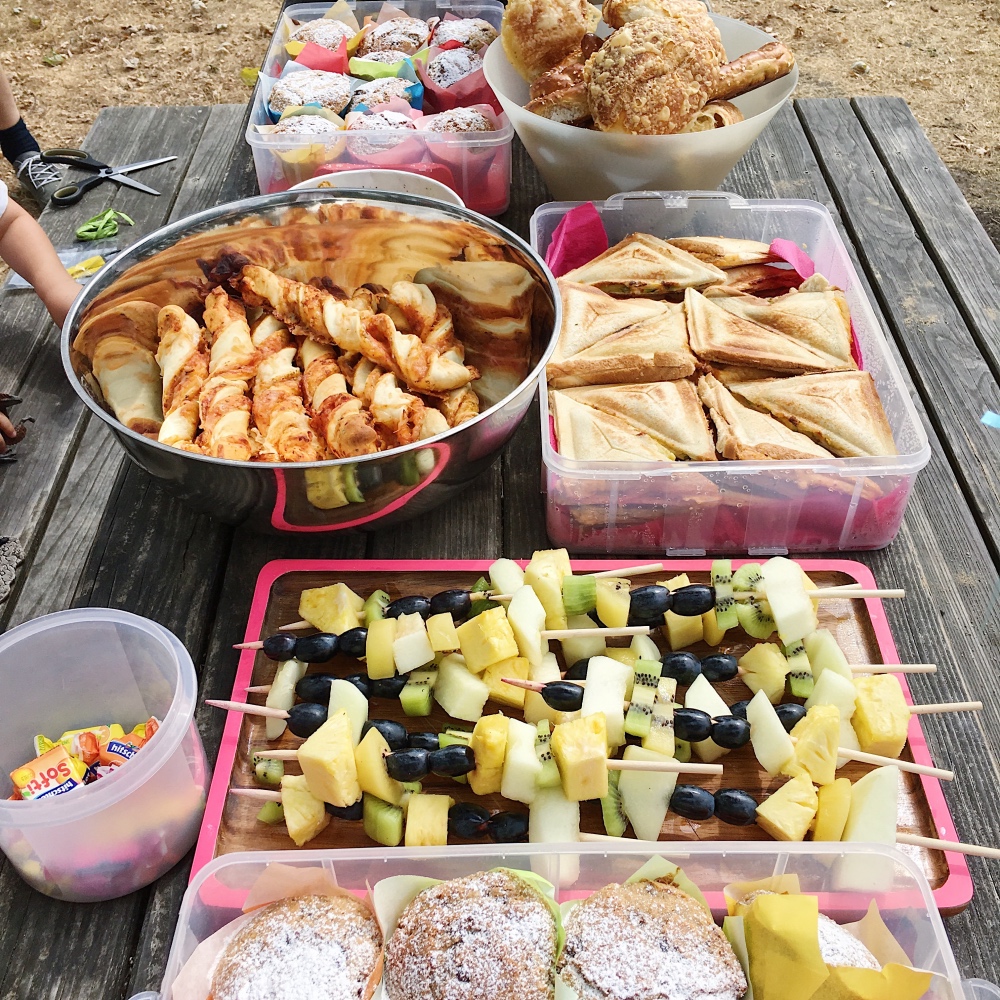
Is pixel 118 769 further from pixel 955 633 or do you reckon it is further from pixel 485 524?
pixel 955 633

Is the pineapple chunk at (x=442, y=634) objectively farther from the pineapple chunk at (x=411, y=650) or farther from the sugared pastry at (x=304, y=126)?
the sugared pastry at (x=304, y=126)

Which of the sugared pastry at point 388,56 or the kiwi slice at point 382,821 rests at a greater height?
the sugared pastry at point 388,56

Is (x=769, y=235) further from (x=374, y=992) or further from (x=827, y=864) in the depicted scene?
(x=374, y=992)

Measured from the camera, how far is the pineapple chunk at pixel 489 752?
110 centimetres

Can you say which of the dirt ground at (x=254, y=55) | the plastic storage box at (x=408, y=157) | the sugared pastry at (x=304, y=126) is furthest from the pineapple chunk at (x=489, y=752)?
the dirt ground at (x=254, y=55)

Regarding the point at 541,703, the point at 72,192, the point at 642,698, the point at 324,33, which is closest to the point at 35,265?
the point at 72,192

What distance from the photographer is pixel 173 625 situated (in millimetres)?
1396

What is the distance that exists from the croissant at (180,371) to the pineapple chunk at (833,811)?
1.01 meters

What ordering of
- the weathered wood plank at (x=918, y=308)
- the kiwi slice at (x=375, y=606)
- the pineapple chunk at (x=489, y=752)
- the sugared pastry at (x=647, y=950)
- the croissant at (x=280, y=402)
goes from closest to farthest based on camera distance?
the sugared pastry at (x=647, y=950) < the pineapple chunk at (x=489, y=752) < the kiwi slice at (x=375, y=606) < the croissant at (x=280, y=402) < the weathered wood plank at (x=918, y=308)

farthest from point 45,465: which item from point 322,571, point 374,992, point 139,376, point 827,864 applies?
point 827,864

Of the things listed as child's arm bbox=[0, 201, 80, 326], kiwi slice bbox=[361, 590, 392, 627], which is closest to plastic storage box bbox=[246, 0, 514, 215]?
child's arm bbox=[0, 201, 80, 326]

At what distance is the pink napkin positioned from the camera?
1902mm

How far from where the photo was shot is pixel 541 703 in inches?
47.6

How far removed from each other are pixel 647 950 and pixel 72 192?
87.0 inches
